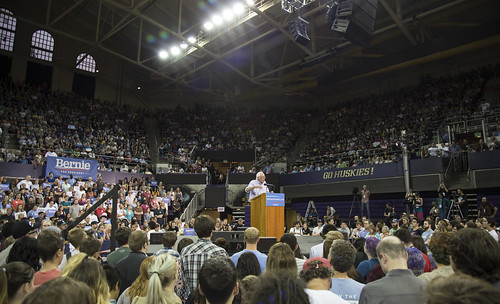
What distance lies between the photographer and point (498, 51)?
2222 cm

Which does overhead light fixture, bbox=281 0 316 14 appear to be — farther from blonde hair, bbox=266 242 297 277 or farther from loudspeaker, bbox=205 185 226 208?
blonde hair, bbox=266 242 297 277

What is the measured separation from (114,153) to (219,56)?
9.22 m

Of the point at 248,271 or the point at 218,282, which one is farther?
the point at 248,271

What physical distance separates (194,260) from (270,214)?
370 centimetres

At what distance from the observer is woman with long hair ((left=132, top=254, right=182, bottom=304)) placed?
2.42m

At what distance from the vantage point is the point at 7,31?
2564 centimetres

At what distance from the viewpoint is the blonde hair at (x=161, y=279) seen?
2.42 metres

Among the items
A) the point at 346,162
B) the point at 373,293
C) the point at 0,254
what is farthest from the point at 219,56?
the point at 373,293

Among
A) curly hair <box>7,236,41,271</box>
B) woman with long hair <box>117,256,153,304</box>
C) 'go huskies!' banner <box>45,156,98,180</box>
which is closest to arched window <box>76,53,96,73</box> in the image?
'go huskies!' banner <box>45,156,98,180</box>

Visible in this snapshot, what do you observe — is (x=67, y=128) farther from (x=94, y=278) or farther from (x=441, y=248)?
(x=441, y=248)

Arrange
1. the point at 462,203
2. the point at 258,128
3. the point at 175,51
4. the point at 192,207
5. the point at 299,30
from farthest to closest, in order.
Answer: the point at 258,128
the point at 175,51
the point at 192,207
the point at 299,30
the point at 462,203

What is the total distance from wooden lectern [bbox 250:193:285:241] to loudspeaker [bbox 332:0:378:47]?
7.99 m

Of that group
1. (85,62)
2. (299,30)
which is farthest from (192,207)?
(85,62)

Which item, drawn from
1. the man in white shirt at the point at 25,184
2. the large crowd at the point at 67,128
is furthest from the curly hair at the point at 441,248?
the large crowd at the point at 67,128
